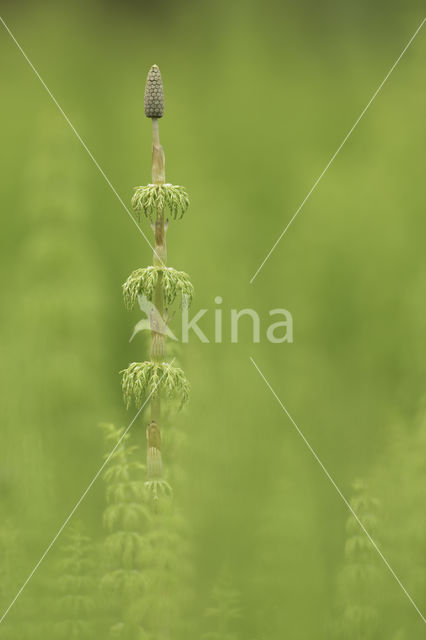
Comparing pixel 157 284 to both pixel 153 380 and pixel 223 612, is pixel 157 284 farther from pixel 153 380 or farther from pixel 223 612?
pixel 223 612

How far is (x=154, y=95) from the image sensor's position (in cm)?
201

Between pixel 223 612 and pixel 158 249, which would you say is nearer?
pixel 158 249

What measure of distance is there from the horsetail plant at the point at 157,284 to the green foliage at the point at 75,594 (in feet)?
1.73

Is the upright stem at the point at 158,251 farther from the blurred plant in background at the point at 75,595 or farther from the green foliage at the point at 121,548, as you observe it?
the blurred plant in background at the point at 75,595

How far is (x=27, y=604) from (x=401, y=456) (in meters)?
1.31

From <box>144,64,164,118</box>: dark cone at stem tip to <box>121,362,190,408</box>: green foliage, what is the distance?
24.5 inches

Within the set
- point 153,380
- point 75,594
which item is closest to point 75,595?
point 75,594

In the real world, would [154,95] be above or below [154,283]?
above

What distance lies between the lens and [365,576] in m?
2.51

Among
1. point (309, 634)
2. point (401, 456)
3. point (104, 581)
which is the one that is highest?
point (401, 456)

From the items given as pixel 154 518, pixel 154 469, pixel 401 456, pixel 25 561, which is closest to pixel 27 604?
pixel 25 561

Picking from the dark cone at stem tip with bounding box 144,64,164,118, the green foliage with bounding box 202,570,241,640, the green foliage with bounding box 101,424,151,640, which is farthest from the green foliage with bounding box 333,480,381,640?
the dark cone at stem tip with bounding box 144,64,164,118

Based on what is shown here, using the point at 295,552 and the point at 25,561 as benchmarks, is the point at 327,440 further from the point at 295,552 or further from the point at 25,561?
the point at 25,561

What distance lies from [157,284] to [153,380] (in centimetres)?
A: 24
